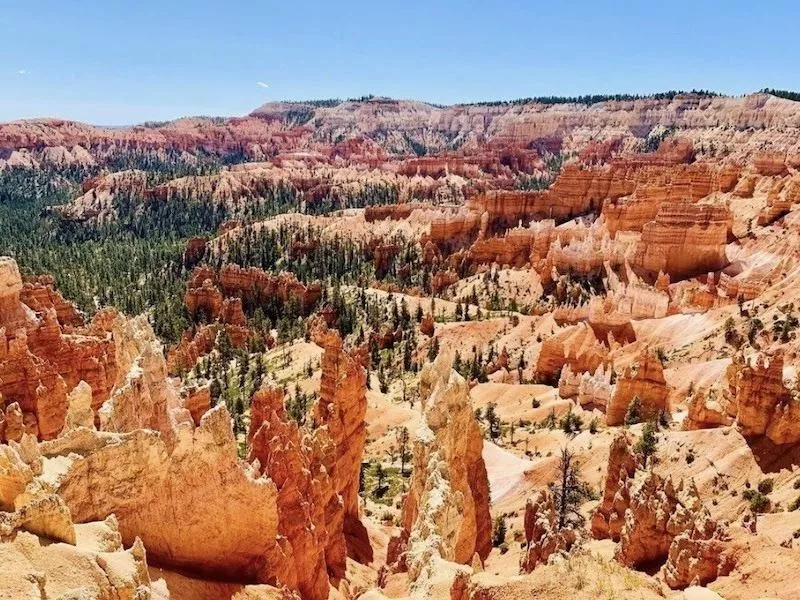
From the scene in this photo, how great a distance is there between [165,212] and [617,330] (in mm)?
126379

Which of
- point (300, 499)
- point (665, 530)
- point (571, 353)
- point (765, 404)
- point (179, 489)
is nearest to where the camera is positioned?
point (179, 489)

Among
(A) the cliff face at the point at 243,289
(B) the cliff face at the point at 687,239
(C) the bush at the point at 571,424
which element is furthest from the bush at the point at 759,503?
(A) the cliff face at the point at 243,289

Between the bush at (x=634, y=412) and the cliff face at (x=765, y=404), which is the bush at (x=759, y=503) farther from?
the bush at (x=634, y=412)

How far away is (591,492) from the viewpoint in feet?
89.6

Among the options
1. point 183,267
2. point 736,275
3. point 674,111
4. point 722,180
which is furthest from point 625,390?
point 674,111

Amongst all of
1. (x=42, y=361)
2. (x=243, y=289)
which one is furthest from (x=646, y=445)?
(x=243, y=289)

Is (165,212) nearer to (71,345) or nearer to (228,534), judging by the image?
(71,345)

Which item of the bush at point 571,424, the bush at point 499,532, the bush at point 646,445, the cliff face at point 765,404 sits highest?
the cliff face at point 765,404

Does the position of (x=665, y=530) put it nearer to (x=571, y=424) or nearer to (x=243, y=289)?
(x=571, y=424)

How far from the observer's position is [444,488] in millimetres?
17859

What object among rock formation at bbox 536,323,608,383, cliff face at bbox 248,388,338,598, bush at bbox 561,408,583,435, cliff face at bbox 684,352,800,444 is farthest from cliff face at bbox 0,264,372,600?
rock formation at bbox 536,323,608,383

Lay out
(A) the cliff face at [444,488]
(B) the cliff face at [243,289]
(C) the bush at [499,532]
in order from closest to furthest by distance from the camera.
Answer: (A) the cliff face at [444,488] → (C) the bush at [499,532] → (B) the cliff face at [243,289]

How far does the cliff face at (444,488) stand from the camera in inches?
642

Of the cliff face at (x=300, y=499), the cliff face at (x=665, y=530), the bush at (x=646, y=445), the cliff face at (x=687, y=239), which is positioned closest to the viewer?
the cliff face at (x=665, y=530)
